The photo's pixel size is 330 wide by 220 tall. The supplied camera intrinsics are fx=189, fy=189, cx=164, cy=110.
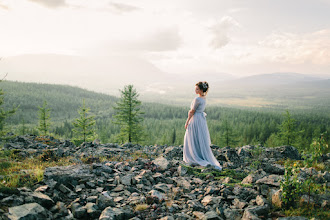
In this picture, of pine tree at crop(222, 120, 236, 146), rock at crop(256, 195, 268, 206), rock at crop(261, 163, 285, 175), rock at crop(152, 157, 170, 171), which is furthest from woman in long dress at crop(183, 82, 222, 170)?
pine tree at crop(222, 120, 236, 146)

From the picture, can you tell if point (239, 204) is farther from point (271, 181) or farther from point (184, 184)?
point (184, 184)

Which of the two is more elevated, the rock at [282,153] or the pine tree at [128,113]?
the pine tree at [128,113]

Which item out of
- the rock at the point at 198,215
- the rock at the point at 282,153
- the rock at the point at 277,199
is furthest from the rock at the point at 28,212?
the rock at the point at 282,153

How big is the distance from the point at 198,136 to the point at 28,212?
694cm

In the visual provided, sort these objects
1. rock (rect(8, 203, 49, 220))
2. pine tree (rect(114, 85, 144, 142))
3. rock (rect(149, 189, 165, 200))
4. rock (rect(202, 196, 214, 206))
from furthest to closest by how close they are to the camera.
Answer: pine tree (rect(114, 85, 144, 142))
rock (rect(149, 189, 165, 200))
rock (rect(202, 196, 214, 206))
rock (rect(8, 203, 49, 220))

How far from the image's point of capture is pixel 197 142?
30.3ft

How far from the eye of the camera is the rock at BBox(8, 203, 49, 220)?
3736mm

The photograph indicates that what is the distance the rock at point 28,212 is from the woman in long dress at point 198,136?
20.6 feet

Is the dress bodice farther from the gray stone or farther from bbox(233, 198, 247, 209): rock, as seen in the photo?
the gray stone

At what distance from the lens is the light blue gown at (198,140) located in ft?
29.5

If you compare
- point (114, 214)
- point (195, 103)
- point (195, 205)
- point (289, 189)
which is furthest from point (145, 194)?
point (195, 103)

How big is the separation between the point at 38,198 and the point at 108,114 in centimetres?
14243

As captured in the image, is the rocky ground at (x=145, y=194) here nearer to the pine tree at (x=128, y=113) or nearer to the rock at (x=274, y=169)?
the rock at (x=274, y=169)

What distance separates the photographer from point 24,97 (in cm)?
16488
